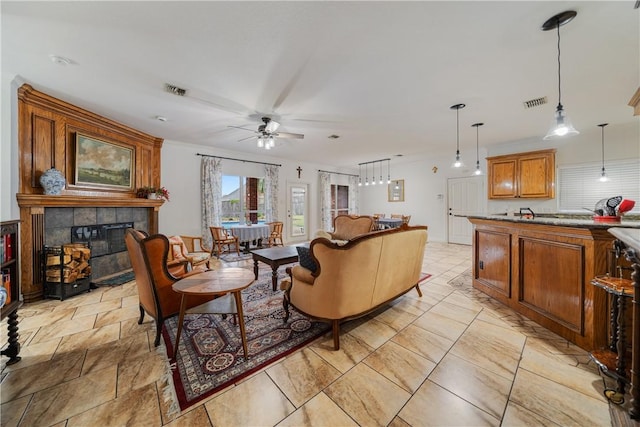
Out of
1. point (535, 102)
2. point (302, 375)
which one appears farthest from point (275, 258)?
point (535, 102)

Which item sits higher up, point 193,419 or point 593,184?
point 593,184

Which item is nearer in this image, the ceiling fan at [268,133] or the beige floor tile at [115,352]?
the beige floor tile at [115,352]

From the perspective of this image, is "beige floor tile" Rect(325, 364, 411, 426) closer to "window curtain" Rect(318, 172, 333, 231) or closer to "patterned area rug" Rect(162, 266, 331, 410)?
"patterned area rug" Rect(162, 266, 331, 410)

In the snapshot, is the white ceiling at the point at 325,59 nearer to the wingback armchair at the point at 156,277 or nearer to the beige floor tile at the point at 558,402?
the wingback armchair at the point at 156,277

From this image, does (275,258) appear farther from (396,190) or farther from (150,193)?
(396,190)


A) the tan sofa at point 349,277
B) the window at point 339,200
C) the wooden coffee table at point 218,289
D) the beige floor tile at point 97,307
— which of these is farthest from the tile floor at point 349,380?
the window at point 339,200

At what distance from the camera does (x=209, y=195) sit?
566 centimetres

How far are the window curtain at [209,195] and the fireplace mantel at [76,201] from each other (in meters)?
1.10

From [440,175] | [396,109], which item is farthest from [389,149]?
[396,109]

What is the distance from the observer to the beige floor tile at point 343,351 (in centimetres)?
180

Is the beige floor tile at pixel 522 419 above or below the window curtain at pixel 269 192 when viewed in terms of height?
below

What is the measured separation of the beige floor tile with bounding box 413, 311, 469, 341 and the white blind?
472cm

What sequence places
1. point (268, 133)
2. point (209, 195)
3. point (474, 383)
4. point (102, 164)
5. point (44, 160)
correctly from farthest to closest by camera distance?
point (209, 195) < point (102, 164) < point (268, 133) < point (44, 160) < point (474, 383)

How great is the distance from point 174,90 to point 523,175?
6.97m
